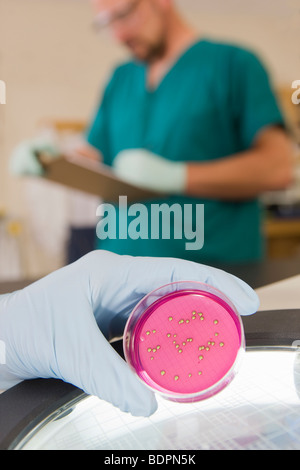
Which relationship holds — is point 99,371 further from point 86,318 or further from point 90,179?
point 90,179

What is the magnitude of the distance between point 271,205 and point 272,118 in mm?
1503

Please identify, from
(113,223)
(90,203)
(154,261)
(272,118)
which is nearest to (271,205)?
(90,203)

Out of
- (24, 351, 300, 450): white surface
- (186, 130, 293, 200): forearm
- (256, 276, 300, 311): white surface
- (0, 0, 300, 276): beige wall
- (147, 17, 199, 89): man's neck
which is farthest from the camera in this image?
(147, 17, 199, 89): man's neck

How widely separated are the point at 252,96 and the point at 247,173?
0.57 ft

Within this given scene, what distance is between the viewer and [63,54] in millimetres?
1664

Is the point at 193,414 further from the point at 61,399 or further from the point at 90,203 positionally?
the point at 90,203

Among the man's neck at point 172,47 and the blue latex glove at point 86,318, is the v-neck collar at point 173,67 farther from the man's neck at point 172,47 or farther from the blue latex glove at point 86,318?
the blue latex glove at point 86,318

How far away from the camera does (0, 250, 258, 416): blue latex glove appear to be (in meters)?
0.25

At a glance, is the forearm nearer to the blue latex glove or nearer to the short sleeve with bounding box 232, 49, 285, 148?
the short sleeve with bounding box 232, 49, 285, 148

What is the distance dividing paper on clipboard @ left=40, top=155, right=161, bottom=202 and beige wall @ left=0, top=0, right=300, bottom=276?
0.09 metres

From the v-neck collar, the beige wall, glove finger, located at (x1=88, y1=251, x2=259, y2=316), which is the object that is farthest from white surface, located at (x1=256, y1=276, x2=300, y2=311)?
the v-neck collar

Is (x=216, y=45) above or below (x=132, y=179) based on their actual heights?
above

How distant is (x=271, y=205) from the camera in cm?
221

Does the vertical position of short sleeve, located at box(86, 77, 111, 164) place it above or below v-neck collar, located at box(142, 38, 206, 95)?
below
